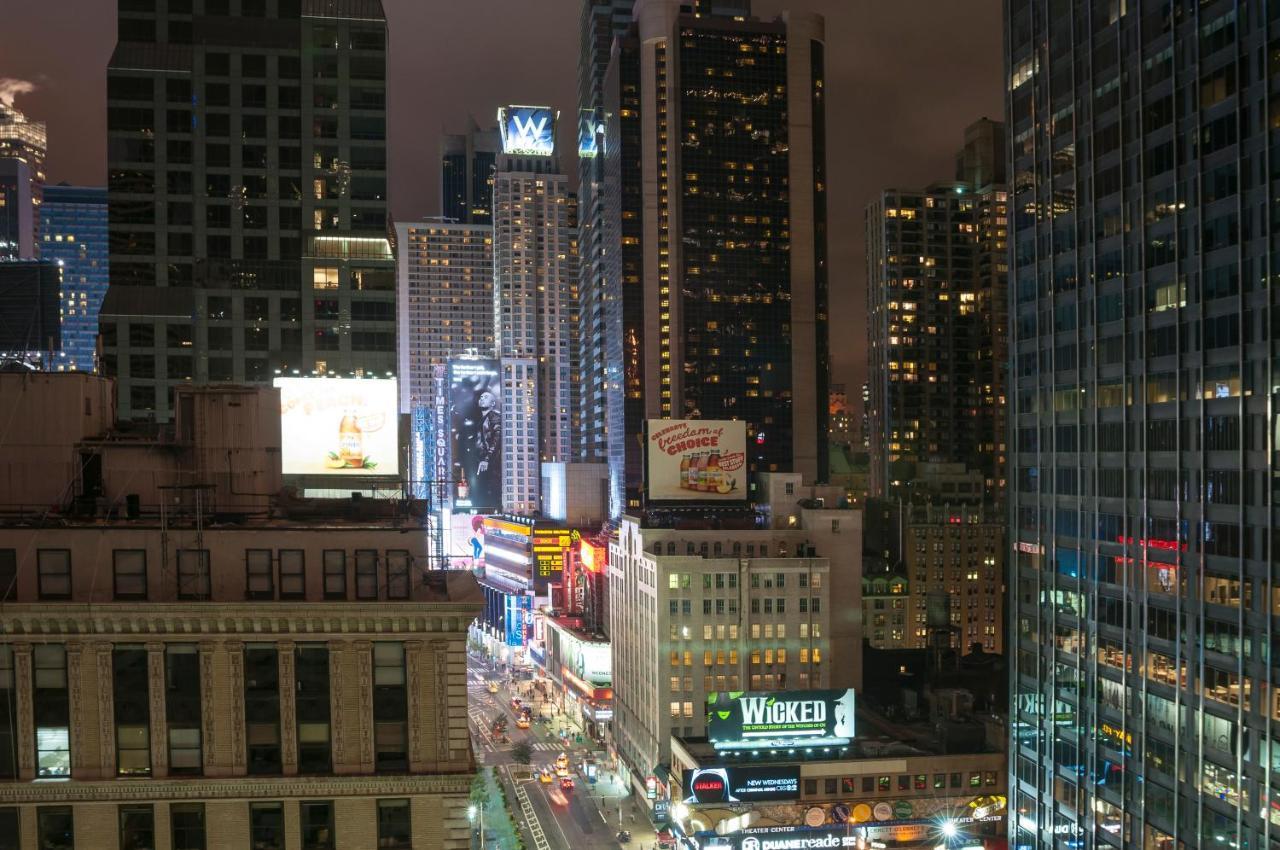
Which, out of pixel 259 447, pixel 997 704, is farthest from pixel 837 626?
pixel 259 447

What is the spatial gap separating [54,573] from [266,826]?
433 inches

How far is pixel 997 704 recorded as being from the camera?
437ft

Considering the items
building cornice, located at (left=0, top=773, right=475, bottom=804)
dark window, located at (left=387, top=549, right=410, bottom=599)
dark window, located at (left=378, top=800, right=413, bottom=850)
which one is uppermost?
dark window, located at (left=387, top=549, right=410, bottom=599)

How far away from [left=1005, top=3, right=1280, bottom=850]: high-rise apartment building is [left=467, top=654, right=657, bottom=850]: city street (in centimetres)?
4536

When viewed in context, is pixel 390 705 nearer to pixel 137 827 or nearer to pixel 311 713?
pixel 311 713

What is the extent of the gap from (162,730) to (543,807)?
298 feet

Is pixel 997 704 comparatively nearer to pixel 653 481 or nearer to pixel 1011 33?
pixel 653 481

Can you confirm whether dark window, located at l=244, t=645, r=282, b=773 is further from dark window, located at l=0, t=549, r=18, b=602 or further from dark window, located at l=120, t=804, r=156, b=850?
dark window, located at l=0, t=549, r=18, b=602

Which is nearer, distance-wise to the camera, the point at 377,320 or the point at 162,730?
the point at 162,730

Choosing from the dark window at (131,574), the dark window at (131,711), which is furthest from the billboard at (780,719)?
the dark window at (131,574)

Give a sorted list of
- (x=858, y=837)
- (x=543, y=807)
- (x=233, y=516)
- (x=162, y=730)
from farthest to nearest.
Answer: (x=543, y=807) < (x=858, y=837) < (x=233, y=516) < (x=162, y=730)

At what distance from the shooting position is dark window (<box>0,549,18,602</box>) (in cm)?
3659

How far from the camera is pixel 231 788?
3616 cm

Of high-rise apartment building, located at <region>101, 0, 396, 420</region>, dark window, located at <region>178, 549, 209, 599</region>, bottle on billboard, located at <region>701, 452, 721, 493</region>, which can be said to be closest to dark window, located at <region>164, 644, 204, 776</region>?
dark window, located at <region>178, 549, 209, 599</region>
